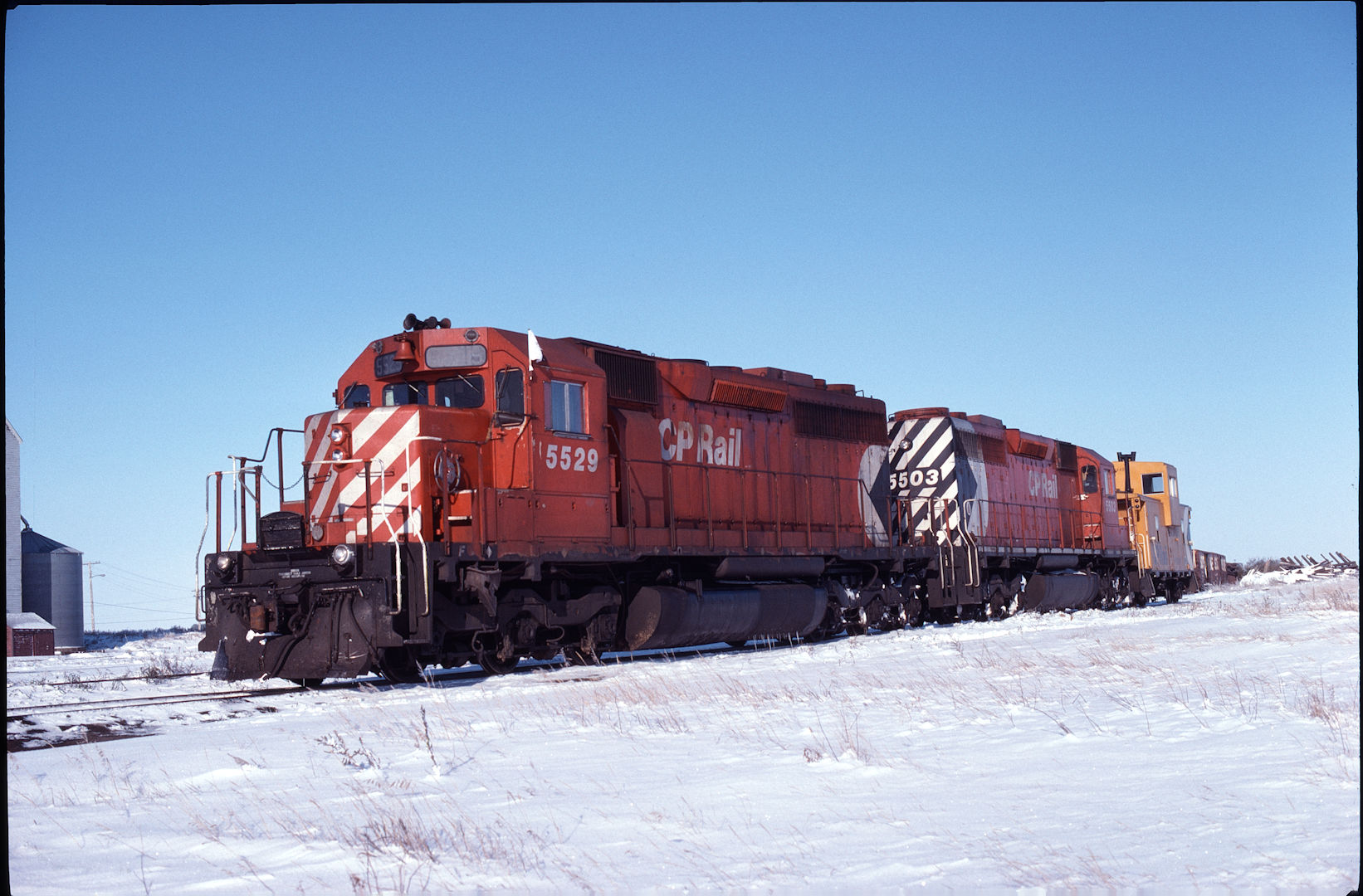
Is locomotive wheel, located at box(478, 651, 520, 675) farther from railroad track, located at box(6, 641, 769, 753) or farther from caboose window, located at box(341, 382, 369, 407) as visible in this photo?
caboose window, located at box(341, 382, 369, 407)

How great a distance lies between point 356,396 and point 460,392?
132 cm

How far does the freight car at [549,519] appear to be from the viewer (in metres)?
12.4

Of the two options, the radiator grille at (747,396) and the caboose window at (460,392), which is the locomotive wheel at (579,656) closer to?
the caboose window at (460,392)

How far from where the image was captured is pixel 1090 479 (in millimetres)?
29297

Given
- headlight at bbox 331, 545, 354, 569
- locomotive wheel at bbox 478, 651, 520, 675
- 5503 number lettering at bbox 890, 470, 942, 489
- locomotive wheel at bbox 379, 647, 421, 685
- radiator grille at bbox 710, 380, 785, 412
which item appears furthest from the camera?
5503 number lettering at bbox 890, 470, 942, 489

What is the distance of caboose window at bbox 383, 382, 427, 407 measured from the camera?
13.8m

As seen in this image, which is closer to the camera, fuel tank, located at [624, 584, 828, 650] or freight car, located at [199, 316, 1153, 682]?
freight car, located at [199, 316, 1153, 682]

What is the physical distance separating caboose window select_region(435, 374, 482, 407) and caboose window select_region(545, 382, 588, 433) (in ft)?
2.59

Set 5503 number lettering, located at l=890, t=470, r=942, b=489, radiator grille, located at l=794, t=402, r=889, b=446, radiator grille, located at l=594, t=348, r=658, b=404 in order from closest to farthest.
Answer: radiator grille, located at l=594, t=348, r=658, b=404, radiator grille, located at l=794, t=402, r=889, b=446, 5503 number lettering, located at l=890, t=470, r=942, b=489

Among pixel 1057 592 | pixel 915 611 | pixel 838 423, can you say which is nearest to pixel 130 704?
pixel 838 423

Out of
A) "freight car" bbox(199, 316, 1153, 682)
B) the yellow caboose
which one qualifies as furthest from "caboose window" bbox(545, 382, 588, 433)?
the yellow caboose

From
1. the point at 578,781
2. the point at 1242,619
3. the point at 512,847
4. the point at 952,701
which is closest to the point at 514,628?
the point at 952,701

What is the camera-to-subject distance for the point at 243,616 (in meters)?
12.7

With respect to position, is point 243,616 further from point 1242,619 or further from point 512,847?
point 1242,619
